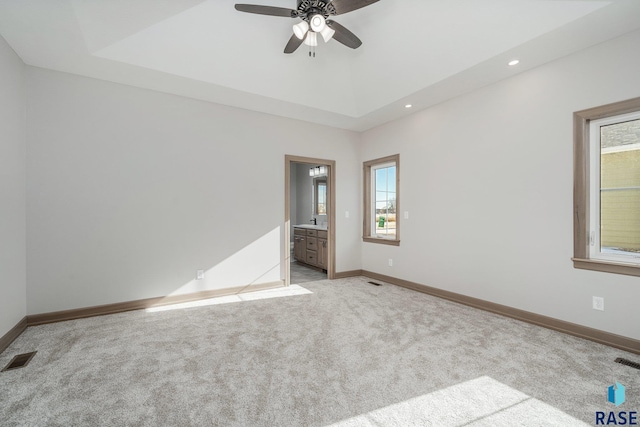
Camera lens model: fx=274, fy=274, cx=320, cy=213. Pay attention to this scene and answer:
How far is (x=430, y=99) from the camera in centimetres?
389

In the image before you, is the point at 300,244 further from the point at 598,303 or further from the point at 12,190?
the point at 598,303

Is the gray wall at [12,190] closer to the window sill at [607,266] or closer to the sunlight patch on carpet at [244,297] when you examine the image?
the sunlight patch on carpet at [244,297]

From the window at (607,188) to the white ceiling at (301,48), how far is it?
0.77 metres

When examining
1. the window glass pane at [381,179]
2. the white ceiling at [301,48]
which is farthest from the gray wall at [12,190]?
the window glass pane at [381,179]

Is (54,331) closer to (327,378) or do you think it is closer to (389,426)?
(327,378)

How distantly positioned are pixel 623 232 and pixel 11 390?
5.17 m

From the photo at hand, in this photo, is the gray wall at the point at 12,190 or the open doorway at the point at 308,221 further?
the open doorway at the point at 308,221

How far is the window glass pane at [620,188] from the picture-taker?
8.29 feet

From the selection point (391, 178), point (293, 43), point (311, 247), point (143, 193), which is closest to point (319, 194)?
point (311, 247)

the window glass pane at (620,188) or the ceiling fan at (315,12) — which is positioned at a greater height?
the ceiling fan at (315,12)

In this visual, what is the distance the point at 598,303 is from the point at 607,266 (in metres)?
0.37
